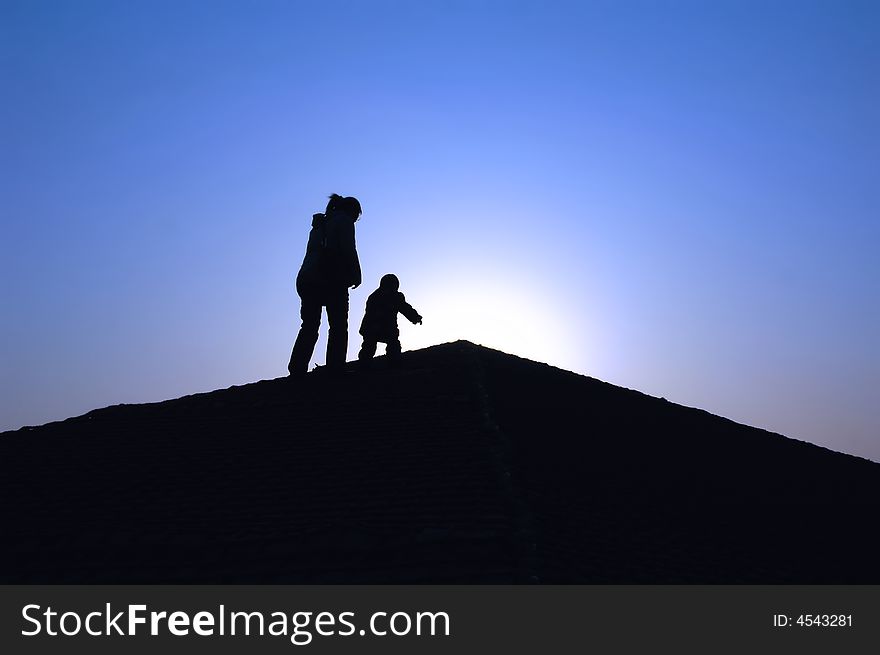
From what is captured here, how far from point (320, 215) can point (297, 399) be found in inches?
83.1

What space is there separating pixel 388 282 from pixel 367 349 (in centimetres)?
93

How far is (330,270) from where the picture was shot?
9.68 meters

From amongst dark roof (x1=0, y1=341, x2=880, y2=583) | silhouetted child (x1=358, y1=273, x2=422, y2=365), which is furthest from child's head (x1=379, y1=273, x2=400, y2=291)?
dark roof (x1=0, y1=341, x2=880, y2=583)

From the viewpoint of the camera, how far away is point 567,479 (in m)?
7.55

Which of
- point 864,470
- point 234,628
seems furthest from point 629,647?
point 864,470

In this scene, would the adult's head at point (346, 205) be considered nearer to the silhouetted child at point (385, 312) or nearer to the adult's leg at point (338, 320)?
the adult's leg at point (338, 320)

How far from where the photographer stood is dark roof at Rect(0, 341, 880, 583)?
19.1 ft

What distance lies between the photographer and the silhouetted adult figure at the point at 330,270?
9.59 metres

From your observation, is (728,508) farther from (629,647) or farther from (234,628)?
(234,628)

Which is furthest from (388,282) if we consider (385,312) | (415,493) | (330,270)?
(415,493)

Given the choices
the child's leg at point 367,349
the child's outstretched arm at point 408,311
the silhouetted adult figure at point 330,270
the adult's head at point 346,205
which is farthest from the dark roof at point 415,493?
the adult's head at point 346,205

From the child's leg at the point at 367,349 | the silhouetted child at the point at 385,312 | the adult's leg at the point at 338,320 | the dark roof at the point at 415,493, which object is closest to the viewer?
the dark roof at the point at 415,493

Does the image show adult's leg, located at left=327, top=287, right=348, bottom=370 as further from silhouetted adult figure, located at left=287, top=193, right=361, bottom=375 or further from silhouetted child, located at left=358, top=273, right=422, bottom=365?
silhouetted child, located at left=358, top=273, right=422, bottom=365

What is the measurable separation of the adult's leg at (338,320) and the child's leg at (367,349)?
0.80 m
